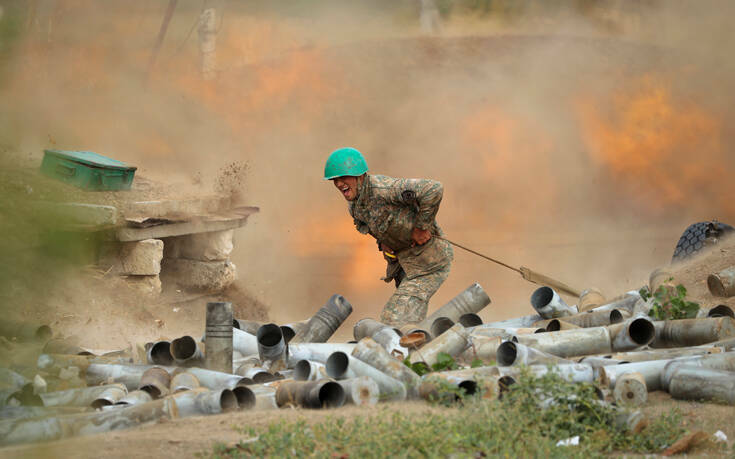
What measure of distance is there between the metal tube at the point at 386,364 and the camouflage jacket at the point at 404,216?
2213mm

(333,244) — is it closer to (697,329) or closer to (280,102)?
(280,102)

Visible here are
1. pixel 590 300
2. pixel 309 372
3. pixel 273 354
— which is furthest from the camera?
pixel 590 300

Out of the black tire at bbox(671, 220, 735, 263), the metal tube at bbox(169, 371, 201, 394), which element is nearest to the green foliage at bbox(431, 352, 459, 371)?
the metal tube at bbox(169, 371, 201, 394)

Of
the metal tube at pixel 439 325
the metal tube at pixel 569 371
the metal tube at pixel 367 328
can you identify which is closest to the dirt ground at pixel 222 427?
the metal tube at pixel 569 371

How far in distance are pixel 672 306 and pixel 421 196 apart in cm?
225

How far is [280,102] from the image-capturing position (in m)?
17.7

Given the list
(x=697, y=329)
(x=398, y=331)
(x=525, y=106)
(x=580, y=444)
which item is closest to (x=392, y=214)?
(x=398, y=331)

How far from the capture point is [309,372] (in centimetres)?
478

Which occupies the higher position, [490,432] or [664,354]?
[664,354]

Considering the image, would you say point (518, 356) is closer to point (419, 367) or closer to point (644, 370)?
point (419, 367)

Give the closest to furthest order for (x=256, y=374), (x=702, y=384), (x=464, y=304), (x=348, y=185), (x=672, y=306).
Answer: (x=702, y=384) < (x=256, y=374) < (x=672, y=306) < (x=348, y=185) < (x=464, y=304)

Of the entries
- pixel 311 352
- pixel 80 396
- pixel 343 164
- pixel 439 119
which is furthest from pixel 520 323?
pixel 439 119

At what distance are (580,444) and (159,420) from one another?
7.13 feet

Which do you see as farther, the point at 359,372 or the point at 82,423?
the point at 359,372
